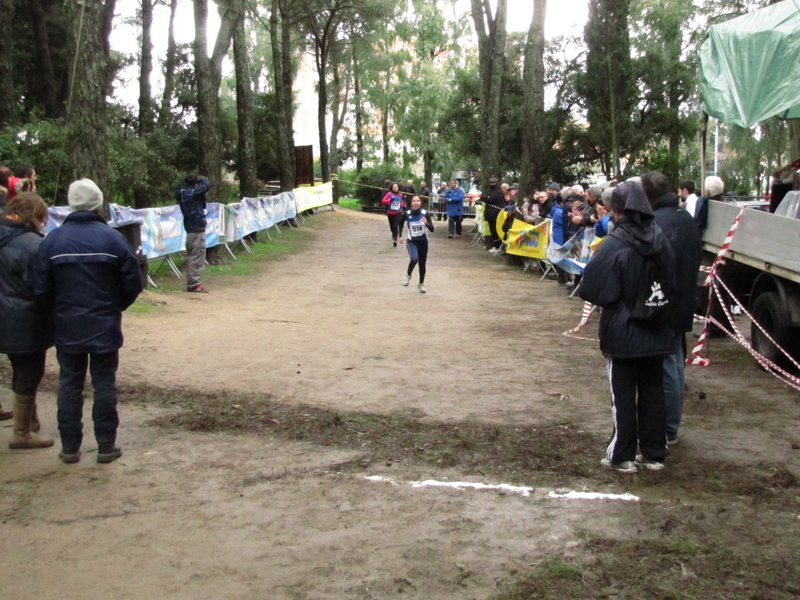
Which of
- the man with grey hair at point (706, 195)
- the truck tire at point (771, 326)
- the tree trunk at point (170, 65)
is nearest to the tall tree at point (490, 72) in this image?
the tree trunk at point (170, 65)

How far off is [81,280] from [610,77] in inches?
1110

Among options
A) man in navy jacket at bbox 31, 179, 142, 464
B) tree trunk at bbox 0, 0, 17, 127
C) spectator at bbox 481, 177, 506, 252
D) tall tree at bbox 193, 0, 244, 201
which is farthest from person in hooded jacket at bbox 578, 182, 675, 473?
tree trunk at bbox 0, 0, 17, 127

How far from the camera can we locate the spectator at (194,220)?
44.5ft

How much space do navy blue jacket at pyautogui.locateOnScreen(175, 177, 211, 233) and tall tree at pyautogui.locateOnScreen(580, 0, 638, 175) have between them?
64.1 feet

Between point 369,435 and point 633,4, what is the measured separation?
1607 inches

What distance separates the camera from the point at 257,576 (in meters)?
3.97

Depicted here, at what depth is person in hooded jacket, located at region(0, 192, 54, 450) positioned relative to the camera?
18.4 ft

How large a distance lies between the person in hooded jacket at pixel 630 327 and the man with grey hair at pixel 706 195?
4517 mm

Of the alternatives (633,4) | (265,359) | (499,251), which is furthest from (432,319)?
(633,4)

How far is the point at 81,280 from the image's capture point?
17.7ft

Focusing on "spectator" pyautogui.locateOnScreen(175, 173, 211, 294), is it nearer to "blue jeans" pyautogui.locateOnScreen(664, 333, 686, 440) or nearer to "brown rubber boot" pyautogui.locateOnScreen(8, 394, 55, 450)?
"brown rubber boot" pyautogui.locateOnScreen(8, 394, 55, 450)

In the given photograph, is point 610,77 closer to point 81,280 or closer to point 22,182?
point 22,182

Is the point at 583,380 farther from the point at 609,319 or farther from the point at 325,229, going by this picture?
the point at 325,229

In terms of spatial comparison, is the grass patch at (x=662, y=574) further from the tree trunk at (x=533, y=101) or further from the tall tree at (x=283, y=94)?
the tall tree at (x=283, y=94)
